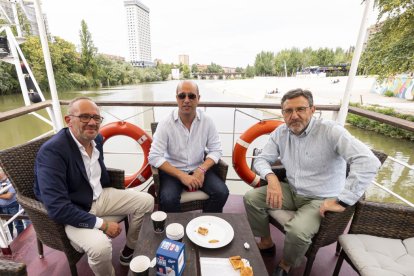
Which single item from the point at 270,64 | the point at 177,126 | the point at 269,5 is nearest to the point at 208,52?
the point at 269,5

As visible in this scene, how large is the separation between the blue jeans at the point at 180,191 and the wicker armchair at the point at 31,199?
1.76 ft

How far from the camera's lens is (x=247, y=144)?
211 cm

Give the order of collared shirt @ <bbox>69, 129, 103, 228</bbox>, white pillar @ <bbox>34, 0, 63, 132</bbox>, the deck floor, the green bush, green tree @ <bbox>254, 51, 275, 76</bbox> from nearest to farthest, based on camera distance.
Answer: collared shirt @ <bbox>69, 129, 103, 228</bbox> → the deck floor → white pillar @ <bbox>34, 0, 63, 132</bbox> → the green bush → green tree @ <bbox>254, 51, 275, 76</bbox>

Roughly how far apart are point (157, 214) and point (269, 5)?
2.12m

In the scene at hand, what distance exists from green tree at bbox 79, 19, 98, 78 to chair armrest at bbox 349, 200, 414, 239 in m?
30.2

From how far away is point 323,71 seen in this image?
47188mm

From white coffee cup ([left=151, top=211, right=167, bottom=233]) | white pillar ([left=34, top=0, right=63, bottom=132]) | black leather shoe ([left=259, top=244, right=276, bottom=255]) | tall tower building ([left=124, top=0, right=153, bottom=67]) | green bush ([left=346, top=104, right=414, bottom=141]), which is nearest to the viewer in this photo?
white coffee cup ([left=151, top=211, right=167, bottom=233])

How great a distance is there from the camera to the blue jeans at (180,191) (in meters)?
1.47

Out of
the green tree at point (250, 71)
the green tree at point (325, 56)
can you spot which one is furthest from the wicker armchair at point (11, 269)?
the green tree at point (325, 56)

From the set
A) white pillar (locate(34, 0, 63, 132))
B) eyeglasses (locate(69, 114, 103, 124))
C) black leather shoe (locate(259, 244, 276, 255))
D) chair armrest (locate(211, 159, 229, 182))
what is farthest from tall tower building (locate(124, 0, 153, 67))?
black leather shoe (locate(259, 244, 276, 255))

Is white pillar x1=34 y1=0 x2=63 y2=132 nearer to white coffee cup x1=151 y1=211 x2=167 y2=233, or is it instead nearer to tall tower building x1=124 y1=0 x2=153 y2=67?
tall tower building x1=124 y1=0 x2=153 y2=67

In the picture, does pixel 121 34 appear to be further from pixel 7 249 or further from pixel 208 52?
pixel 7 249

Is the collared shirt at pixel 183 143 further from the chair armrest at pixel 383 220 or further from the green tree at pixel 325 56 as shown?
the green tree at pixel 325 56

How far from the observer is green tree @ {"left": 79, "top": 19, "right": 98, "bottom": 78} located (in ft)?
88.4
